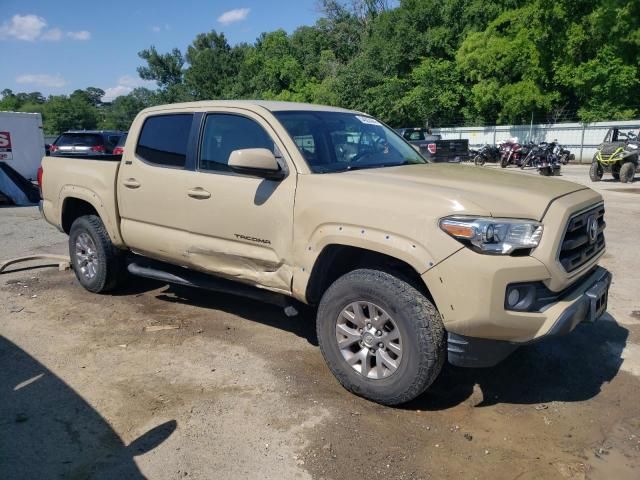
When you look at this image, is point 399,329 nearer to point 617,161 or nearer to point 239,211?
point 239,211

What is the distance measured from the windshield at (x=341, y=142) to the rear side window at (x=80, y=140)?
14355mm

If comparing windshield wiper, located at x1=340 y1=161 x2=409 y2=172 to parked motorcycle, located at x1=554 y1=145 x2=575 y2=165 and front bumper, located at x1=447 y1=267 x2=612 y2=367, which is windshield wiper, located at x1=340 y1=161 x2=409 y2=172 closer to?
front bumper, located at x1=447 y1=267 x2=612 y2=367

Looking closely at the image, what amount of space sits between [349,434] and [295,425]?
34 centimetres

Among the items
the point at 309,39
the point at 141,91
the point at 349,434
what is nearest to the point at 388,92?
the point at 309,39

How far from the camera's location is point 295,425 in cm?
328

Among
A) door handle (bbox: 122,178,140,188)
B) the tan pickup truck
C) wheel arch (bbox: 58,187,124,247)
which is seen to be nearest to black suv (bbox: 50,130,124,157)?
wheel arch (bbox: 58,187,124,247)

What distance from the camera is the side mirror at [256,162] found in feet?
12.0

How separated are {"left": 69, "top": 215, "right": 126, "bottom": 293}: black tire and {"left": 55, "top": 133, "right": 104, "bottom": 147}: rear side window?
12.2 m

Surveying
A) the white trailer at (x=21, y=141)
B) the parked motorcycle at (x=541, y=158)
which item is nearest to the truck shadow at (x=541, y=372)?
the parked motorcycle at (x=541, y=158)

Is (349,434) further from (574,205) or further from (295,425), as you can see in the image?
(574,205)

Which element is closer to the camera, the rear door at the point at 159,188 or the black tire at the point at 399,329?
the black tire at the point at 399,329

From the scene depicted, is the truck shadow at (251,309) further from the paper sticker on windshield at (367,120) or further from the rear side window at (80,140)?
the rear side window at (80,140)

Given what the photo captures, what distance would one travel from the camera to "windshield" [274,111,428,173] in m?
4.01

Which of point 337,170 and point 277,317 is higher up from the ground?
point 337,170
